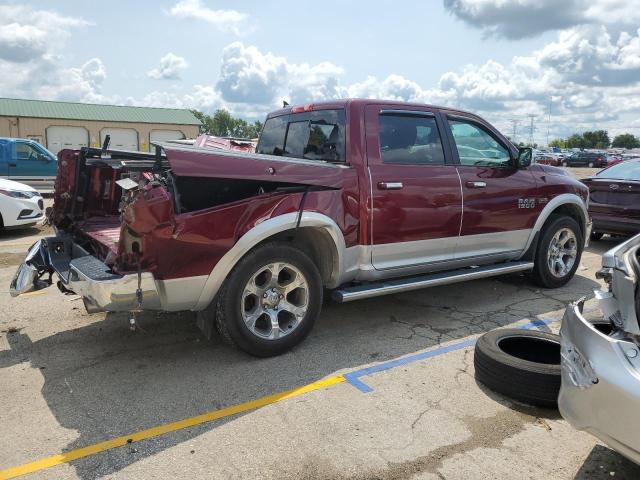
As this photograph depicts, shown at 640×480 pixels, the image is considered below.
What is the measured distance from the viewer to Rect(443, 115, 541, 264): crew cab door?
5.26 metres

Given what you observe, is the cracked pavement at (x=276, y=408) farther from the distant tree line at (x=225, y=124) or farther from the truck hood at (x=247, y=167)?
the distant tree line at (x=225, y=124)

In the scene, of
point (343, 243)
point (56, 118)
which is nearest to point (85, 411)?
point (343, 243)

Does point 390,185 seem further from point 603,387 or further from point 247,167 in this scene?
point 603,387

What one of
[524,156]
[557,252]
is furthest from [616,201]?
[524,156]

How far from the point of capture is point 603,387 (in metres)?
2.36

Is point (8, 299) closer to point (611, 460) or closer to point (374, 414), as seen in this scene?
point (374, 414)

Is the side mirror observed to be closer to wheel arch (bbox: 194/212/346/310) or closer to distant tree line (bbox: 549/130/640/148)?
wheel arch (bbox: 194/212/346/310)

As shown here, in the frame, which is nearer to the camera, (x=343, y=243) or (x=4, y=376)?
(x=4, y=376)

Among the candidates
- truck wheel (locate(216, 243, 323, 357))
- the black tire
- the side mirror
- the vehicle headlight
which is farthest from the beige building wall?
the black tire

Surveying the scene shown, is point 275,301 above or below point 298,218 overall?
below

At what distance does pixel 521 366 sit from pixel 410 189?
5.95ft

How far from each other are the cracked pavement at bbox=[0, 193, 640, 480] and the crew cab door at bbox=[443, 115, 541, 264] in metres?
0.80

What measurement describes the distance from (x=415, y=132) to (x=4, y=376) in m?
3.92

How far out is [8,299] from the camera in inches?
226
